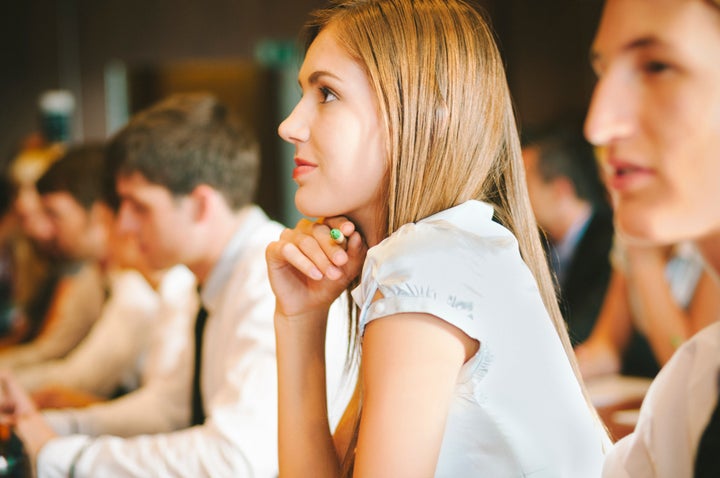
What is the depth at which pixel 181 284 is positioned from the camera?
256 centimetres

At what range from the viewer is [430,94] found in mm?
999

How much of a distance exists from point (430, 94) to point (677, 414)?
50 centimetres

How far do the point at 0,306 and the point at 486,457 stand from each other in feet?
14.8

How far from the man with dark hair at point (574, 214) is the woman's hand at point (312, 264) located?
Answer: 6.67 ft

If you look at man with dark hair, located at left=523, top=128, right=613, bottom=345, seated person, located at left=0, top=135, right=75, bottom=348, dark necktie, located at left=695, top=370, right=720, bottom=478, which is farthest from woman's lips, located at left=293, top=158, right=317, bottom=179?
seated person, located at left=0, top=135, right=75, bottom=348

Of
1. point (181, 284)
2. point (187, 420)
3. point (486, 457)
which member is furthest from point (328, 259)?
point (181, 284)

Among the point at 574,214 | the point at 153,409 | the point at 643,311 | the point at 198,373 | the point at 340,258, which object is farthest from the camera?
the point at 574,214

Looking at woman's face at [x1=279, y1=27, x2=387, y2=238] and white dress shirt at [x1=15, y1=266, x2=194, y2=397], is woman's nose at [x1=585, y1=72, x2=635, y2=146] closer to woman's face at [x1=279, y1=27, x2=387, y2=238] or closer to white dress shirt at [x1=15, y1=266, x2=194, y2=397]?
woman's face at [x1=279, y1=27, x2=387, y2=238]

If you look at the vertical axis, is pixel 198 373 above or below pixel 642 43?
below

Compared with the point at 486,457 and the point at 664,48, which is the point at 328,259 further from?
the point at 664,48

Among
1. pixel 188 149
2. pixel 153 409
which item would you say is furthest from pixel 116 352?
pixel 188 149

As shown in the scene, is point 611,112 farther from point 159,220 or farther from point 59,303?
point 59,303

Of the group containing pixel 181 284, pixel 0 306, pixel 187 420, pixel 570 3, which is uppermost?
pixel 570 3

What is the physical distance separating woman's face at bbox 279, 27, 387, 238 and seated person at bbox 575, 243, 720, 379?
1.52m
